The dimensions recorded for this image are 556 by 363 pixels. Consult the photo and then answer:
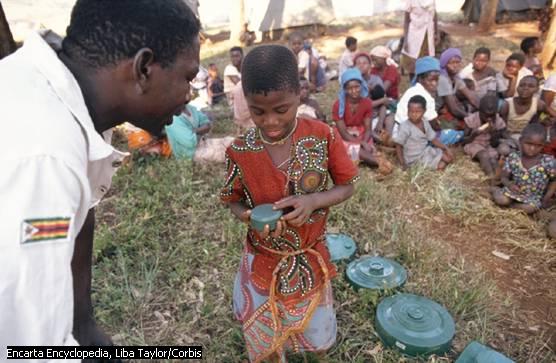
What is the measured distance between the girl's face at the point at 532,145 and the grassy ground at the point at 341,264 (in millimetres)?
569

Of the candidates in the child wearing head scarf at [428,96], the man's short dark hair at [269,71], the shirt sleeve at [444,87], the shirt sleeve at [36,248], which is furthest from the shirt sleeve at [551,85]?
the shirt sleeve at [36,248]

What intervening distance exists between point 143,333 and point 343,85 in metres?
3.47

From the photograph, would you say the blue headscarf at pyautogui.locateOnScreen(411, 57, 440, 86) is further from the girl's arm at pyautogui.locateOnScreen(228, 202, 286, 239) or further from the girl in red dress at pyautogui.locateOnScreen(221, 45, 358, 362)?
the girl's arm at pyautogui.locateOnScreen(228, 202, 286, 239)

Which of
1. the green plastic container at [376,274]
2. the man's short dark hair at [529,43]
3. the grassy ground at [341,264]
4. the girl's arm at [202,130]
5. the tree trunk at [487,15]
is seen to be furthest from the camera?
the tree trunk at [487,15]

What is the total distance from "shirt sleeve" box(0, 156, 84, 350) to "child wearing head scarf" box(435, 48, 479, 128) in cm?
529

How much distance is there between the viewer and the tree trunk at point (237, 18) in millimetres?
11062

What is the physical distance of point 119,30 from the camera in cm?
107

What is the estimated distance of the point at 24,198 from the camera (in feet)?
2.52

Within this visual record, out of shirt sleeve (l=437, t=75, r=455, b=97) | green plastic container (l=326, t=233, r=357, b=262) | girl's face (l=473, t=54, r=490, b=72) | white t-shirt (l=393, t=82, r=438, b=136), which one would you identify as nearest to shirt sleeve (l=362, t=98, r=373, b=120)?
white t-shirt (l=393, t=82, r=438, b=136)

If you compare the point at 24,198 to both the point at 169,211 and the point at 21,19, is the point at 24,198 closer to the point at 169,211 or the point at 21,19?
the point at 169,211

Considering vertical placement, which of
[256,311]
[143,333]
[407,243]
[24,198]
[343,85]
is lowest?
[143,333]

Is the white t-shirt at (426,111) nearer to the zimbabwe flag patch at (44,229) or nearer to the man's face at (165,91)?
the man's face at (165,91)

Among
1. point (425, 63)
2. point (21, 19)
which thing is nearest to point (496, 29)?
point (425, 63)

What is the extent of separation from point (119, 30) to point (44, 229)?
570 mm
